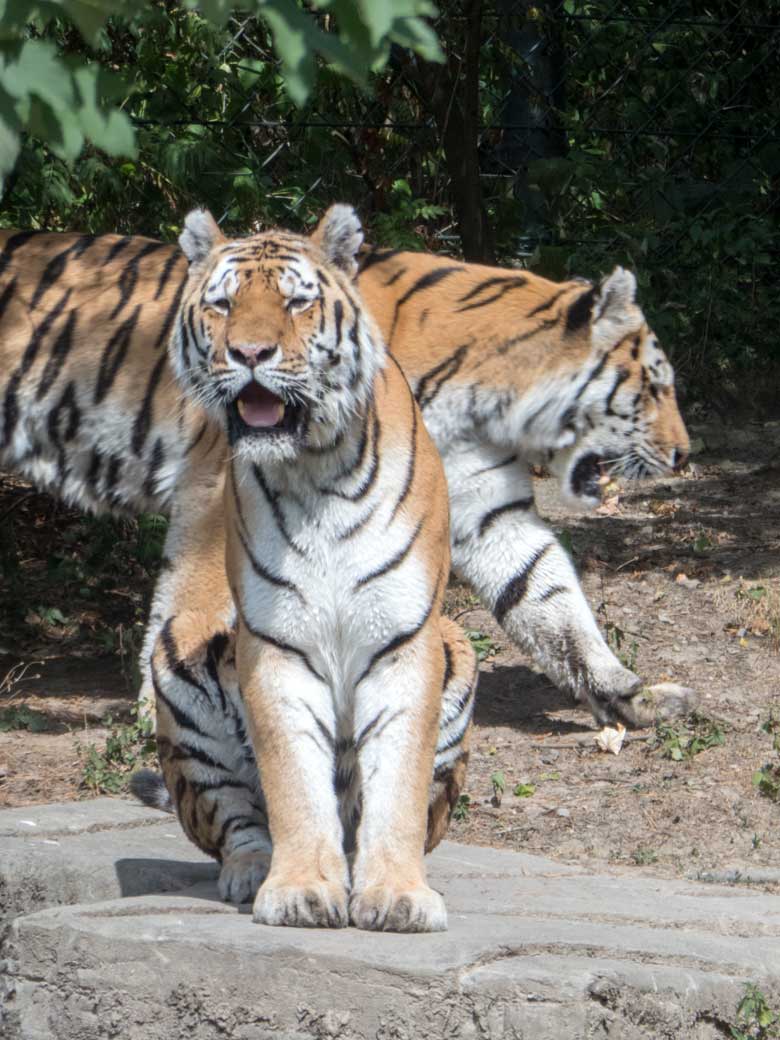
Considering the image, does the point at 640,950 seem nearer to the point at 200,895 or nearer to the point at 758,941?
the point at 758,941

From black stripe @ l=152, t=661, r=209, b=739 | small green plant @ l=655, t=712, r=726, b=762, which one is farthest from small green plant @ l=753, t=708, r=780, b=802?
black stripe @ l=152, t=661, r=209, b=739

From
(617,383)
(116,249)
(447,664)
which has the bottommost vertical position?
(447,664)

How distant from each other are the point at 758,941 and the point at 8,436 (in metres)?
3.47

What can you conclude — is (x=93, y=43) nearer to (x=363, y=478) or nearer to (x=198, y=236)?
(x=363, y=478)

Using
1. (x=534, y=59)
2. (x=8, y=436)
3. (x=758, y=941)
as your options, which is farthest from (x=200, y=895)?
(x=534, y=59)

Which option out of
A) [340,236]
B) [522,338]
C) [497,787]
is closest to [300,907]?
[340,236]

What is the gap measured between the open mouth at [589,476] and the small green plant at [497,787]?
4.16 ft

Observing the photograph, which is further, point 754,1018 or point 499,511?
point 499,511

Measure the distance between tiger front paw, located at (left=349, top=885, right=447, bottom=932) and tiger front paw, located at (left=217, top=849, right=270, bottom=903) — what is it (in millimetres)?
348

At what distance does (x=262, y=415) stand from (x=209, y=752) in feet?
2.61

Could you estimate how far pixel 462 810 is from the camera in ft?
15.6

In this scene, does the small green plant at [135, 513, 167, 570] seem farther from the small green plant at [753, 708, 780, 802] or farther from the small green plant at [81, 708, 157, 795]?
the small green plant at [753, 708, 780, 802]

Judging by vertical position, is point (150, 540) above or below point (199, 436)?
below

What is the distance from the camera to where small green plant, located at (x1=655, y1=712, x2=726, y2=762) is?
5145mm
